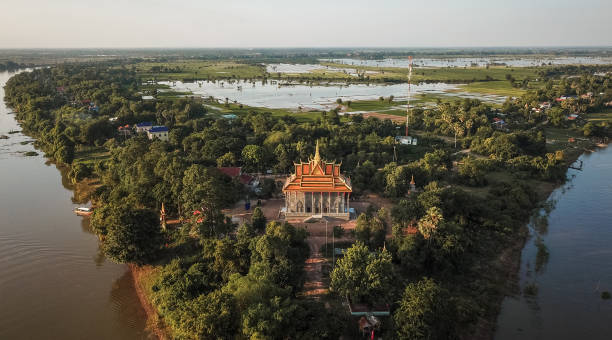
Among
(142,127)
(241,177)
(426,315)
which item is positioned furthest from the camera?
(142,127)

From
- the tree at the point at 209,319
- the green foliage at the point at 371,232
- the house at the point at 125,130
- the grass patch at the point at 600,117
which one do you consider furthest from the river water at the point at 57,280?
the grass patch at the point at 600,117

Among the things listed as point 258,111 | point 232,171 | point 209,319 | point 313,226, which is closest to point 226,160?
point 232,171

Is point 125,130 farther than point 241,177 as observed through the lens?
Yes

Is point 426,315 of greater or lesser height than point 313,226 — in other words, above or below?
above

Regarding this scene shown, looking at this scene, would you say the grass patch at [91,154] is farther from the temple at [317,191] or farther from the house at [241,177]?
the temple at [317,191]

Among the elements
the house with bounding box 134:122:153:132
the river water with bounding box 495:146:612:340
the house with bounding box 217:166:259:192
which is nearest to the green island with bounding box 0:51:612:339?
the house with bounding box 217:166:259:192

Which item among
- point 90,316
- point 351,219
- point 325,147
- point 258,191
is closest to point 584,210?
point 351,219

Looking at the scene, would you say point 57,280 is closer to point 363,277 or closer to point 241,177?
point 241,177
